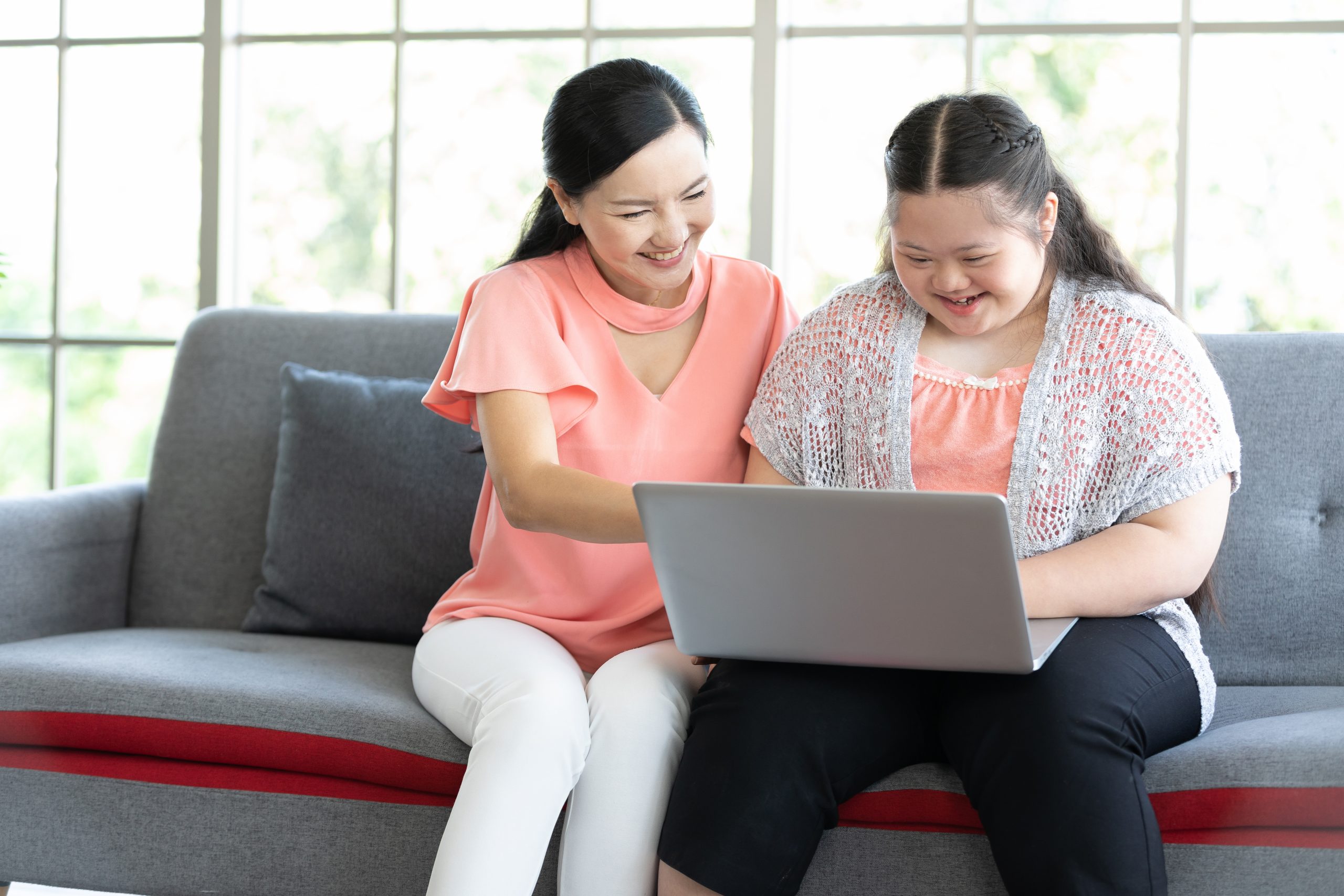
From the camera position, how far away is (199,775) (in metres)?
1.42

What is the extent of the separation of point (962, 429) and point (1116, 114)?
1.14 metres

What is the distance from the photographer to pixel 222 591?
6.38ft

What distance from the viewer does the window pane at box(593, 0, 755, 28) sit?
2332mm

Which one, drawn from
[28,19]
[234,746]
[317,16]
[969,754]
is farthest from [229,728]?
[28,19]

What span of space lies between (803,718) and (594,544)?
403mm

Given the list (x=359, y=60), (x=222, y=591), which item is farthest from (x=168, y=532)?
(x=359, y=60)

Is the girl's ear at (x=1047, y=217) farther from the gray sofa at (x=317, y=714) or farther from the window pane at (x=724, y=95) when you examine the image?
the window pane at (x=724, y=95)

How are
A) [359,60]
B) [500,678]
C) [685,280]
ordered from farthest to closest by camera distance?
[359,60] → [685,280] → [500,678]

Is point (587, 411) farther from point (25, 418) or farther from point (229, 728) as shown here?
point (25, 418)

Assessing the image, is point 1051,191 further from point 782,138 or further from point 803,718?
point 782,138

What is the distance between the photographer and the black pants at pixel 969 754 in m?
1.07

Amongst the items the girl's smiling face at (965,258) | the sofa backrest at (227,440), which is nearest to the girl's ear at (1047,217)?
the girl's smiling face at (965,258)

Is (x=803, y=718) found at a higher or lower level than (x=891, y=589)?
lower

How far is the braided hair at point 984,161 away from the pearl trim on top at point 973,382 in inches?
6.6
